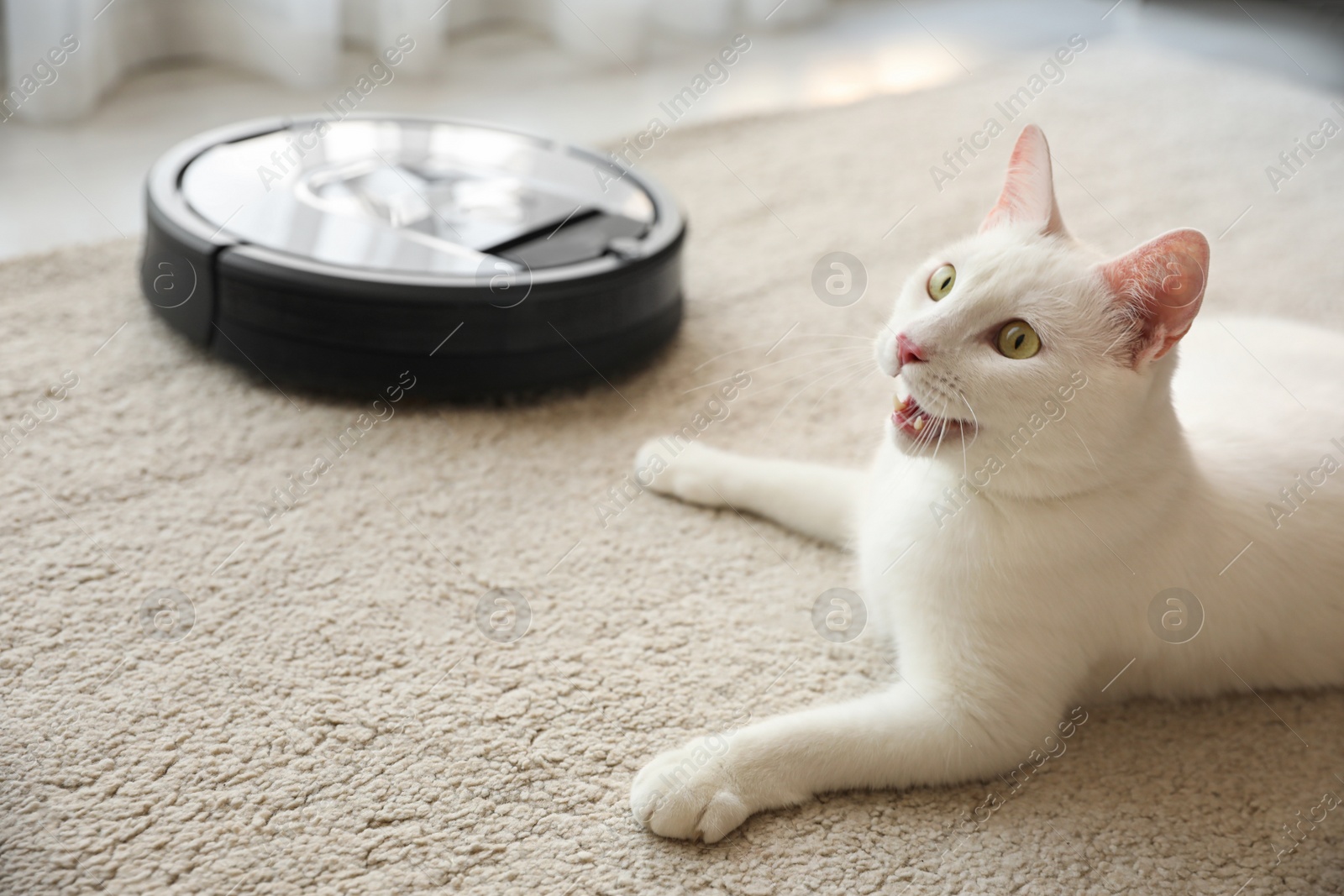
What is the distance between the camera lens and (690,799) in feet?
3.55

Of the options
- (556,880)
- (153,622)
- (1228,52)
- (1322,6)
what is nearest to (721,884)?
(556,880)

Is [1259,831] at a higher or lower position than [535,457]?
higher

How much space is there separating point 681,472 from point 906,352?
56cm

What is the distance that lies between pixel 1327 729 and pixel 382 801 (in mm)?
1073

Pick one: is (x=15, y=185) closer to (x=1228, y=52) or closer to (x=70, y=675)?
(x=70, y=675)

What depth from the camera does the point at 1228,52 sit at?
3834 mm

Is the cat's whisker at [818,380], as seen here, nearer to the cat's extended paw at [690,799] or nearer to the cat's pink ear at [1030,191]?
the cat's pink ear at [1030,191]

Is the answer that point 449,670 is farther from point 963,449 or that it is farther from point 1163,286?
point 1163,286

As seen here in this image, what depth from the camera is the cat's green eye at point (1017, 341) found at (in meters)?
1.06

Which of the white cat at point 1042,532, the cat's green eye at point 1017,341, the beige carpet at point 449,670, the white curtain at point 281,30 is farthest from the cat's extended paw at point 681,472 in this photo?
the white curtain at point 281,30

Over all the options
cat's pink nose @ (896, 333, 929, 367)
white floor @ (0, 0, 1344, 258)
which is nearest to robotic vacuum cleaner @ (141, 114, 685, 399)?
white floor @ (0, 0, 1344, 258)

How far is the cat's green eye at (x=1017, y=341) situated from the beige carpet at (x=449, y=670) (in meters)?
0.45

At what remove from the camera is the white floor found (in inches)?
91.0

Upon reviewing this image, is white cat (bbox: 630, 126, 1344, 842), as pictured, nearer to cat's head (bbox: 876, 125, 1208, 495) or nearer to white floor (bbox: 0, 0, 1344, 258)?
cat's head (bbox: 876, 125, 1208, 495)
